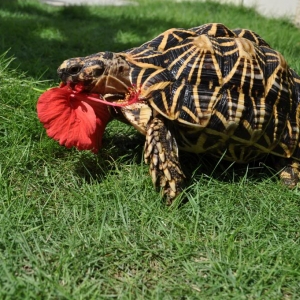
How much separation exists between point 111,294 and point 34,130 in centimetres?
115

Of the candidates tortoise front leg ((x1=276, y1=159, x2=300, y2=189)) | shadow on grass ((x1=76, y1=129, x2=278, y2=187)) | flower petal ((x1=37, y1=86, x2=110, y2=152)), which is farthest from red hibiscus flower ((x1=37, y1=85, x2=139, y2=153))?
tortoise front leg ((x1=276, y1=159, x2=300, y2=189))

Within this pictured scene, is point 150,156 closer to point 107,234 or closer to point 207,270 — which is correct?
point 107,234

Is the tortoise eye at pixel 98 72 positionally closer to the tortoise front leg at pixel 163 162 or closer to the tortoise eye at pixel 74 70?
the tortoise eye at pixel 74 70

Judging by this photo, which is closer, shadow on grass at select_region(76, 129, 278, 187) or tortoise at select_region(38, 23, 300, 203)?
tortoise at select_region(38, 23, 300, 203)

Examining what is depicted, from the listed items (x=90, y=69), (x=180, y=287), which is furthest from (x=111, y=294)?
(x=90, y=69)

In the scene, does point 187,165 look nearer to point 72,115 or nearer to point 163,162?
point 163,162

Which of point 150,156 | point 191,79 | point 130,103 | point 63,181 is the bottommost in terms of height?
point 63,181

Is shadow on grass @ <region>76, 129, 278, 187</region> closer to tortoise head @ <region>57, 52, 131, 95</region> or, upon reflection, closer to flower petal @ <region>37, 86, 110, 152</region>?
flower petal @ <region>37, 86, 110, 152</region>

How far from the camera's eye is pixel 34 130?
8.33 feet

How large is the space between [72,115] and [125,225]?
22.9 inches

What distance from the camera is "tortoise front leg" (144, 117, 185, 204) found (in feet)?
7.03

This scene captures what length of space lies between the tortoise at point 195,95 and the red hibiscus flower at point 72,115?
0.05 meters

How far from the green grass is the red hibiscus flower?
19cm

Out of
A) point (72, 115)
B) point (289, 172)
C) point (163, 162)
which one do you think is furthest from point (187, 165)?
point (72, 115)
